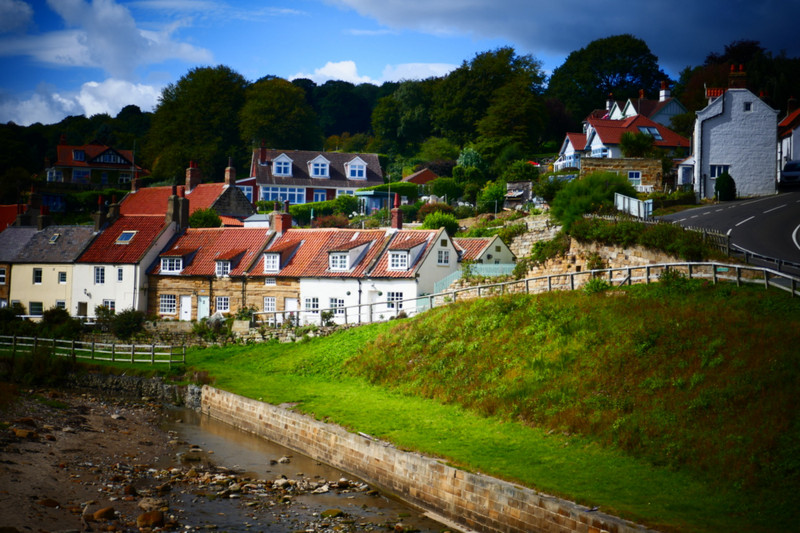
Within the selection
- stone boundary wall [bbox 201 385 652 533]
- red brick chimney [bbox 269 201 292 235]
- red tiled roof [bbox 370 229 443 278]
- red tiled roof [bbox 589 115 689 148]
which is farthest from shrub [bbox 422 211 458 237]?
stone boundary wall [bbox 201 385 652 533]

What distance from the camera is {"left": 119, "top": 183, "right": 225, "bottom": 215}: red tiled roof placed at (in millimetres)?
65000

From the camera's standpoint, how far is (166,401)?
3234 cm

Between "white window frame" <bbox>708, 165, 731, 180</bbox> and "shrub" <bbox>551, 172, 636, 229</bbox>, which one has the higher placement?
"white window frame" <bbox>708, 165, 731, 180</bbox>

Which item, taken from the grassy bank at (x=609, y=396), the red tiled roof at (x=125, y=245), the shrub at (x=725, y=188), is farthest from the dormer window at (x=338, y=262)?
the shrub at (x=725, y=188)

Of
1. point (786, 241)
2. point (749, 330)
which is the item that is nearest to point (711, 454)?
point (749, 330)

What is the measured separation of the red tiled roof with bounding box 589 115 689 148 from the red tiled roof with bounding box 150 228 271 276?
27.6m

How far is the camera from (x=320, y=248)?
44219mm

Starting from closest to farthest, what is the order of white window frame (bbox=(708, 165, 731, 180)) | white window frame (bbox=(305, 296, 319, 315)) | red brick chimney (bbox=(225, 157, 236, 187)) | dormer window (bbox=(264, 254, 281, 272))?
1. white window frame (bbox=(305, 296, 319, 315))
2. dormer window (bbox=(264, 254, 281, 272))
3. white window frame (bbox=(708, 165, 731, 180))
4. red brick chimney (bbox=(225, 157, 236, 187))

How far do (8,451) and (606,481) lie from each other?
1635cm

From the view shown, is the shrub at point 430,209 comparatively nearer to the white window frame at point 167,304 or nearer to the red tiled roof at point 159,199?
the red tiled roof at point 159,199

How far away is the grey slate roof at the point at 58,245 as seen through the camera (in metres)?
50.4

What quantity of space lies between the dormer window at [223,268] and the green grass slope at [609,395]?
1543 cm

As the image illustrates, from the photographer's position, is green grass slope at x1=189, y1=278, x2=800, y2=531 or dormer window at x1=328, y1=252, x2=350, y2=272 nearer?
green grass slope at x1=189, y1=278, x2=800, y2=531

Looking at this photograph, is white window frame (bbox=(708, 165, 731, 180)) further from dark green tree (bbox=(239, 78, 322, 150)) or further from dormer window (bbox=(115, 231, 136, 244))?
dark green tree (bbox=(239, 78, 322, 150))
